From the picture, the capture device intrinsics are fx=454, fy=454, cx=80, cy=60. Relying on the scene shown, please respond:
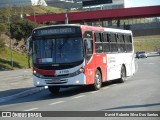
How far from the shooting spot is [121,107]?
13602mm

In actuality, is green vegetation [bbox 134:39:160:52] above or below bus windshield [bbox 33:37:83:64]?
below

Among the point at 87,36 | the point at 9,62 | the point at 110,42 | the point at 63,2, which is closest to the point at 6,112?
the point at 87,36

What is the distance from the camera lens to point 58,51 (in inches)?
746

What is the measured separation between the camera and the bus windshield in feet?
61.7

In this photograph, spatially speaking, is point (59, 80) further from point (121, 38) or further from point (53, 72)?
point (121, 38)

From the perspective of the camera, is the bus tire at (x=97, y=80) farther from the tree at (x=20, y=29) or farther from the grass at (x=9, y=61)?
the tree at (x=20, y=29)

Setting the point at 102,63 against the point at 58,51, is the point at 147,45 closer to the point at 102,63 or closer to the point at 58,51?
the point at 102,63

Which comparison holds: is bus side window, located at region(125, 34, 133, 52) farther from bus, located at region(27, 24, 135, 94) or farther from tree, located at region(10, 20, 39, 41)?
tree, located at region(10, 20, 39, 41)

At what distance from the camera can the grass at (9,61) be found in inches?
2195

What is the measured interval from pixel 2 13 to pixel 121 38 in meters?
48.7

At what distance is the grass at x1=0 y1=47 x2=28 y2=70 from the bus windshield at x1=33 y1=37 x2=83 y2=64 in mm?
35477

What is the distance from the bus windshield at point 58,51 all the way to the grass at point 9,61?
3548 centimetres

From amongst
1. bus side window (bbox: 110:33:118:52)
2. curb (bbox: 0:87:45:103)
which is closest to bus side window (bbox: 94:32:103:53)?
bus side window (bbox: 110:33:118:52)

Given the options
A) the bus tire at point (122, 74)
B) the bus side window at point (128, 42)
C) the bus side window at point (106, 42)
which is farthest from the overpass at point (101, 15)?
the bus side window at point (106, 42)
